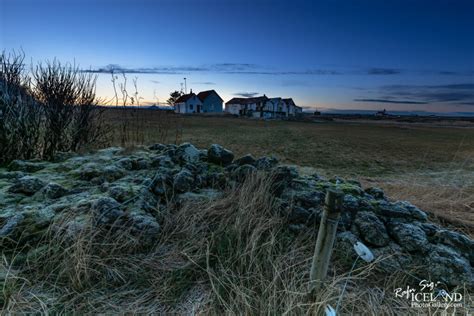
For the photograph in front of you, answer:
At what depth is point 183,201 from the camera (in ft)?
10.5

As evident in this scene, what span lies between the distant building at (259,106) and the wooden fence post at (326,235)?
49.5 metres

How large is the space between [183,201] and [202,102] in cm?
5454

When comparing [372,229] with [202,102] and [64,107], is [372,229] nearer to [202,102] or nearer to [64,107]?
[64,107]

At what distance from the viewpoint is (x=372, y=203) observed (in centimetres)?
319

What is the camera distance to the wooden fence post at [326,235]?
57.4 inches

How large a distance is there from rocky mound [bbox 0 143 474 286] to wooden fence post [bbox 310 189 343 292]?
3.32ft

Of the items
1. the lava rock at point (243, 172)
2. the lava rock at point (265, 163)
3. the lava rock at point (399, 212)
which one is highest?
the lava rock at point (265, 163)

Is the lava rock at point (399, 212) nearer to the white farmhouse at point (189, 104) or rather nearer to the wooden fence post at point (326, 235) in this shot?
the wooden fence post at point (326, 235)

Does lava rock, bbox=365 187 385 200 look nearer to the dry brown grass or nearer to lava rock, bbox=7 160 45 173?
the dry brown grass

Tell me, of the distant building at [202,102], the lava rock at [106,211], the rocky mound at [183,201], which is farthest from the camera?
the distant building at [202,102]

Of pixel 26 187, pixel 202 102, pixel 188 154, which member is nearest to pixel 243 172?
pixel 188 154

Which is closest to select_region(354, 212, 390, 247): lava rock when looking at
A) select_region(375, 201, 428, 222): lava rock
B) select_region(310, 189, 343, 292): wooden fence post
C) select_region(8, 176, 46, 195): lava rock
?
select_region(375, 201, 428, 222): lava rock

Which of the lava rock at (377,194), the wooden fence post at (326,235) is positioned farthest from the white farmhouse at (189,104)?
the wooden fence post at (326,235)

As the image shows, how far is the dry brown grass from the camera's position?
1.88 metres
